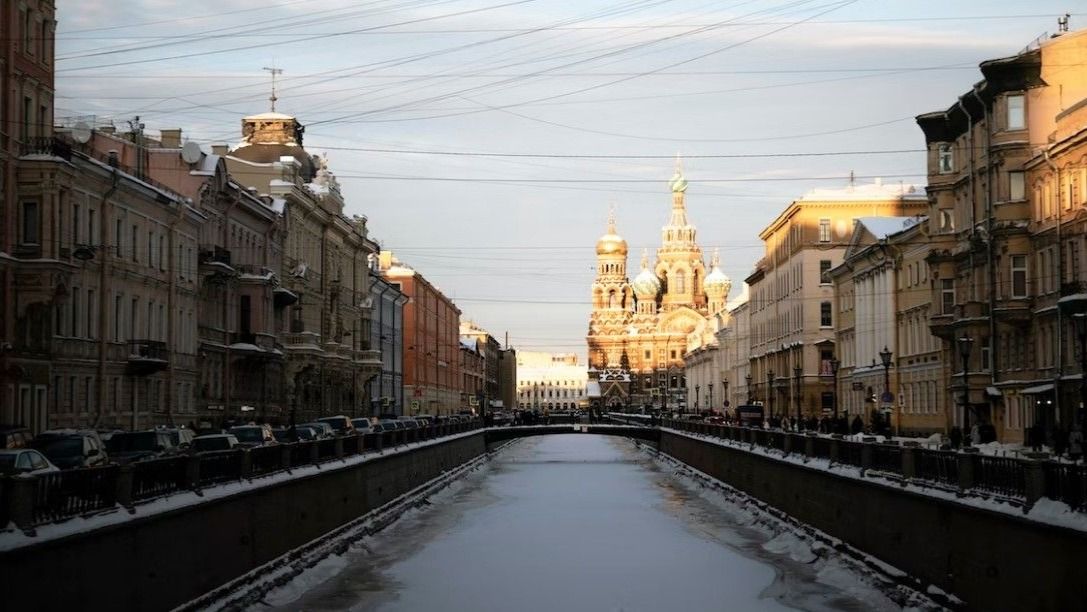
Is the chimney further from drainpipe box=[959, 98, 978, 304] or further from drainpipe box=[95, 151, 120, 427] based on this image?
drainpipe box=[959, 98, 978, 304]

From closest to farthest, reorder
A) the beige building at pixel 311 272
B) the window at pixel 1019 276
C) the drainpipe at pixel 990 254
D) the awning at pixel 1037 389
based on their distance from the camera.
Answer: the awning at pixel 1037 389 < the window at pixel 1019 276 < the drainpipe at pixel 990 254 < the beige building at pixel 311 272

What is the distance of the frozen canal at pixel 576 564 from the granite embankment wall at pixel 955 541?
3.50 ft

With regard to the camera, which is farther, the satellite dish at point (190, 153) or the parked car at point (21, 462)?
the satellite dish at point (190, 153)

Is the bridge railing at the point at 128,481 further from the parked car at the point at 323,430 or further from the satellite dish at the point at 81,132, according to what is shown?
the satellite dish at the point at 81,132

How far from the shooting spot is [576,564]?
39.9 m

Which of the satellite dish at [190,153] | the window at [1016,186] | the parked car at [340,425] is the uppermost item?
the satellite dish at [190,153]

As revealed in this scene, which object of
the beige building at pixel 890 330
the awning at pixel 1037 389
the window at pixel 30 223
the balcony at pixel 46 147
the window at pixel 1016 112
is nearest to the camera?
the window at pixel 30 223

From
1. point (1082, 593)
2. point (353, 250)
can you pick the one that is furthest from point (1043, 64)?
point (353, 250)

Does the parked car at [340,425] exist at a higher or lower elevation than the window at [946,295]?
lower

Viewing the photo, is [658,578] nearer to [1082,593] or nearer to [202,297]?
[1082,593]

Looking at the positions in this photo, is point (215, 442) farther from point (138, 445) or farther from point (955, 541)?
point (955, 541)

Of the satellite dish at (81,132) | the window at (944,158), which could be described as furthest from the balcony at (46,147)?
the window at (944,158)

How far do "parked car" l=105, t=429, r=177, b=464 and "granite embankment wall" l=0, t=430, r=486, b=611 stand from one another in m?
3.80

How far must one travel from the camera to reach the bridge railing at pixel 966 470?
71.3 feet
